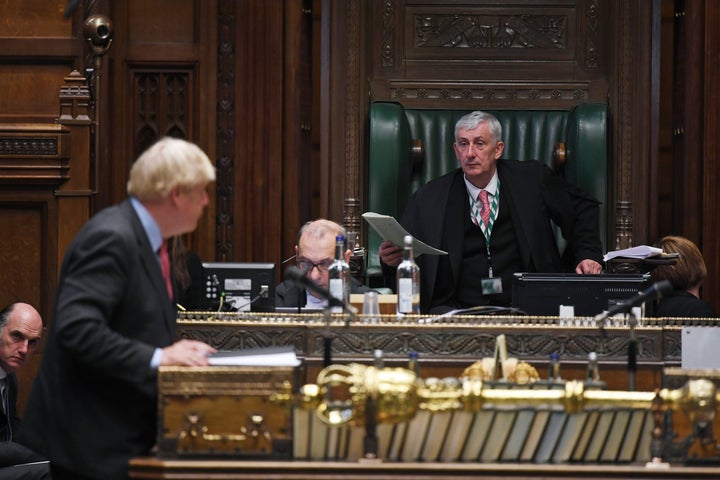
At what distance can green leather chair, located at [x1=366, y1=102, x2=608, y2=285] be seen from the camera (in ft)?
21.9

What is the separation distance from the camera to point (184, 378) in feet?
9.51

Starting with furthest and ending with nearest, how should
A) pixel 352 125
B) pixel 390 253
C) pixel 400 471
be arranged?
pixel 352 125 < pixel 390 253 < pixel 400 471

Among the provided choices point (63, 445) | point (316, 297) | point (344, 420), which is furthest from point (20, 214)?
point (344, 420)

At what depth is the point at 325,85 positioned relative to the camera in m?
6.92

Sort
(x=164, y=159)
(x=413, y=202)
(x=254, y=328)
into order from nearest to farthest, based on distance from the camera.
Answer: (x=164, y=159) → (x=254, y=328) → (x=413, y=202)

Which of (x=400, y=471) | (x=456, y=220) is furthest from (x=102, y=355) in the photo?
(x=456, y=220)

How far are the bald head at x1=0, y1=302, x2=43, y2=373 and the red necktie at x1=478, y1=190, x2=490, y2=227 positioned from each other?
2238 millimetres

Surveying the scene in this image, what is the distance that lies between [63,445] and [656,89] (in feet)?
15.3

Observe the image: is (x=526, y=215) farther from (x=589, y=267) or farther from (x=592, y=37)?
(x=592, y=37)

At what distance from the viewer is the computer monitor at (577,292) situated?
4.59 m

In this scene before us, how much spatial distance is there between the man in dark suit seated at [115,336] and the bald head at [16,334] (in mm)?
2059

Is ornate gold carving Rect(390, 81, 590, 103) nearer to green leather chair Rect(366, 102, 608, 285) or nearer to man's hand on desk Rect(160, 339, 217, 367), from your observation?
green leather chair Rect(366, 102, 608, 285)

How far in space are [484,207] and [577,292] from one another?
1662mm

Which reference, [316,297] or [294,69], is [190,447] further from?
[294,69]
